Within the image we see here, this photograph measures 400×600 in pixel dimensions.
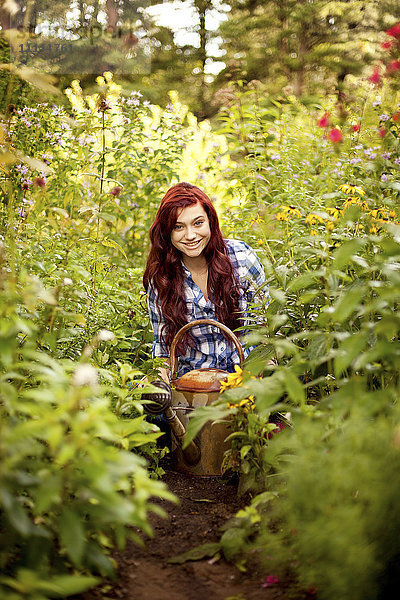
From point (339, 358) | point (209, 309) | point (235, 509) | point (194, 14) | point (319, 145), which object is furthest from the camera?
point (194, 14)

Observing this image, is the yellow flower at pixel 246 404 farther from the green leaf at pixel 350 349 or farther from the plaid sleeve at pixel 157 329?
the plaid sleeve at pixel 157 329

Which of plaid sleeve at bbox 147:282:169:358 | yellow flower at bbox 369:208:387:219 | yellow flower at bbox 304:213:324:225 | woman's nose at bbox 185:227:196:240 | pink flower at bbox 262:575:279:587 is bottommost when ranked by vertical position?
pink flower at bbox 262:575:279:587

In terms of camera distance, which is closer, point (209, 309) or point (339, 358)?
point (339, 358)

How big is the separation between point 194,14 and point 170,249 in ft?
35.4

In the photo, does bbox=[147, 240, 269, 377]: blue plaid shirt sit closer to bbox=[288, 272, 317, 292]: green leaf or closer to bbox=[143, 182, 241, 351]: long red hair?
bbox=[143, 182, 241, 351]: long red hair

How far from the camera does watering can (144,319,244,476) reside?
2.08 meters

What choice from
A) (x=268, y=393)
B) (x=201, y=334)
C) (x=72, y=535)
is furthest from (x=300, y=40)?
(x=72, y=535)

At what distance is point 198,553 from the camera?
1.53 m

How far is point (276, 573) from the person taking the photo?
138cm

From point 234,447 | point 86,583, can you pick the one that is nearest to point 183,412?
point 234,447

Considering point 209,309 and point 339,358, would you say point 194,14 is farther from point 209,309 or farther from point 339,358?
point 339,358

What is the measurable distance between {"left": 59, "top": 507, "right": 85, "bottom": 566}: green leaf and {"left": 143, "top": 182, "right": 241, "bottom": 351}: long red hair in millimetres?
1505

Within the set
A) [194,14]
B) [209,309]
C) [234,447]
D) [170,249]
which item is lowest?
[234,447]

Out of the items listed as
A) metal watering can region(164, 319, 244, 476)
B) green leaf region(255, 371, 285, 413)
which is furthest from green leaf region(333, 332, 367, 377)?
metal watering can region(164, 319, 244, 476)
